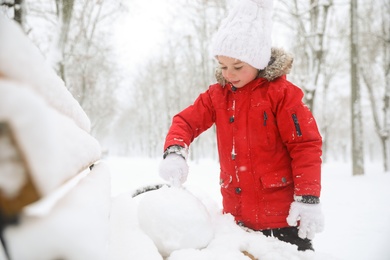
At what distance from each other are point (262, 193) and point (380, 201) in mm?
5458

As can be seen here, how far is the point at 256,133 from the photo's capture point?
169 centimetres

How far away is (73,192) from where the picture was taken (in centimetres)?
55

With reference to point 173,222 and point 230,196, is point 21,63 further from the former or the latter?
point 230,196

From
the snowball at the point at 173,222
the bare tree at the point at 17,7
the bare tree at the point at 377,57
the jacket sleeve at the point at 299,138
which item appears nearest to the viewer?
the snowball at the point at 173,222

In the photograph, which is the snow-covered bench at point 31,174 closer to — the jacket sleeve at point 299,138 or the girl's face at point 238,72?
the jacket sleeve at point 299,138

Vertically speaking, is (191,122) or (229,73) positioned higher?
(229,73)

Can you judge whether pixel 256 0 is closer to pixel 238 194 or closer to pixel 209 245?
pixel 238 194

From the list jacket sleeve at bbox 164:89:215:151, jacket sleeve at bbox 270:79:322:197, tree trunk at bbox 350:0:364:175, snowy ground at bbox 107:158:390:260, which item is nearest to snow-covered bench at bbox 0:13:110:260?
snowy ground at bbox 107:158:390:260

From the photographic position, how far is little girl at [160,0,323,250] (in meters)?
1.56

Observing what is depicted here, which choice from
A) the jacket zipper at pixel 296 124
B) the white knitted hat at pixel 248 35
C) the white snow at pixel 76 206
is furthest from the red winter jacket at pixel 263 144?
the white snow at pixel 76 206

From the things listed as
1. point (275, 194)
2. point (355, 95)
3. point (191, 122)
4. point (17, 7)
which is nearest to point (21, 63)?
point (191, 122)

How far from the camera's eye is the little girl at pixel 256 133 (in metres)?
1.56

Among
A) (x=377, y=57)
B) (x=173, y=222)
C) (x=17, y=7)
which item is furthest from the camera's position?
(x=377, y=57)

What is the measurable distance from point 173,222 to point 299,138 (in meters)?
0.90
